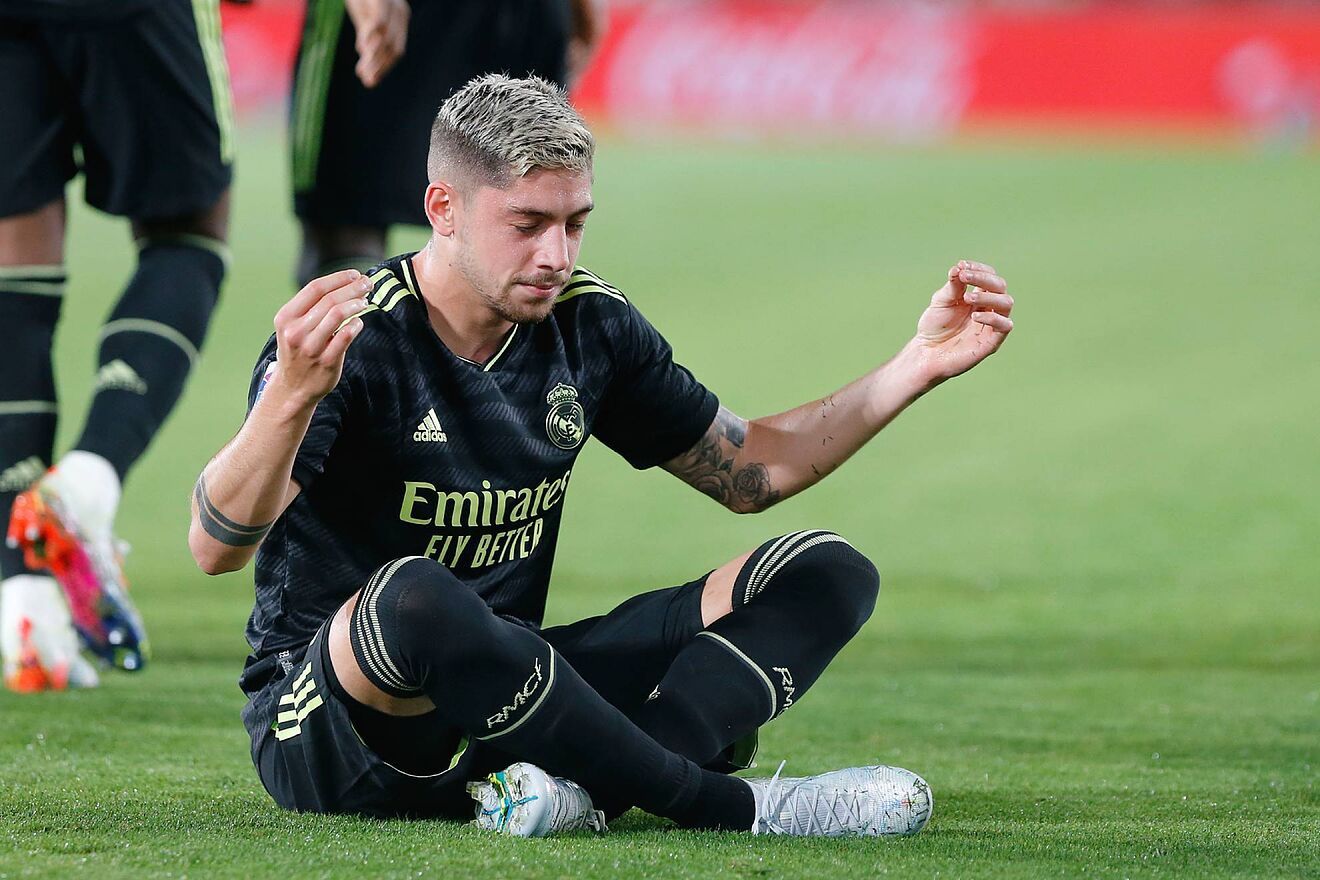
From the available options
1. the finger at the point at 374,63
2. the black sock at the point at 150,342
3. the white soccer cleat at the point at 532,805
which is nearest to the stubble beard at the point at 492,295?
the white soccer cleat at the point at 532,805

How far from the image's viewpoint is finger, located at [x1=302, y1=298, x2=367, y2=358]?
8.18 feet

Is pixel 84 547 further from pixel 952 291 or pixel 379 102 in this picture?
pixel 952 291

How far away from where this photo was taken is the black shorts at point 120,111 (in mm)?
4055

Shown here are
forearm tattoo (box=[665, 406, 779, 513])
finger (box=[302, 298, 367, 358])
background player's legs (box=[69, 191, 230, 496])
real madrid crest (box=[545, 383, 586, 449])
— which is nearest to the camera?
finger (box=[302, 298, 367, 358])

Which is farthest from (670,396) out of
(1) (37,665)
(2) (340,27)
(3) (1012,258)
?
(3) (1012,258)

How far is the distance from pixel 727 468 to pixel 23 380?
64.7 inches

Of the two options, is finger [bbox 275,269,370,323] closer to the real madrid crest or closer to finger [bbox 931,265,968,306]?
the real madrid crest

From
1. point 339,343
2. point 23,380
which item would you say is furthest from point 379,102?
point 339,343

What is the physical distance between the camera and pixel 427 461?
2.86m

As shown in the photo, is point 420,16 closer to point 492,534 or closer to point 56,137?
point 56,137

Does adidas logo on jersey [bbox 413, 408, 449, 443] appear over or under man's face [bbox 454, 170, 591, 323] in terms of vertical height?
under

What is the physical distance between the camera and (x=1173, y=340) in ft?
36.7

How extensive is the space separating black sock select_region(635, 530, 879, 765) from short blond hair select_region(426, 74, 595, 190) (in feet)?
2.18

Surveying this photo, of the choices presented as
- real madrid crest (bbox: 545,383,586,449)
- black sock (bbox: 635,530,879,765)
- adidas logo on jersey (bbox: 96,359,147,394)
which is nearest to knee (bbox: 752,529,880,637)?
black sock (bbox: 635,530,879,765)
